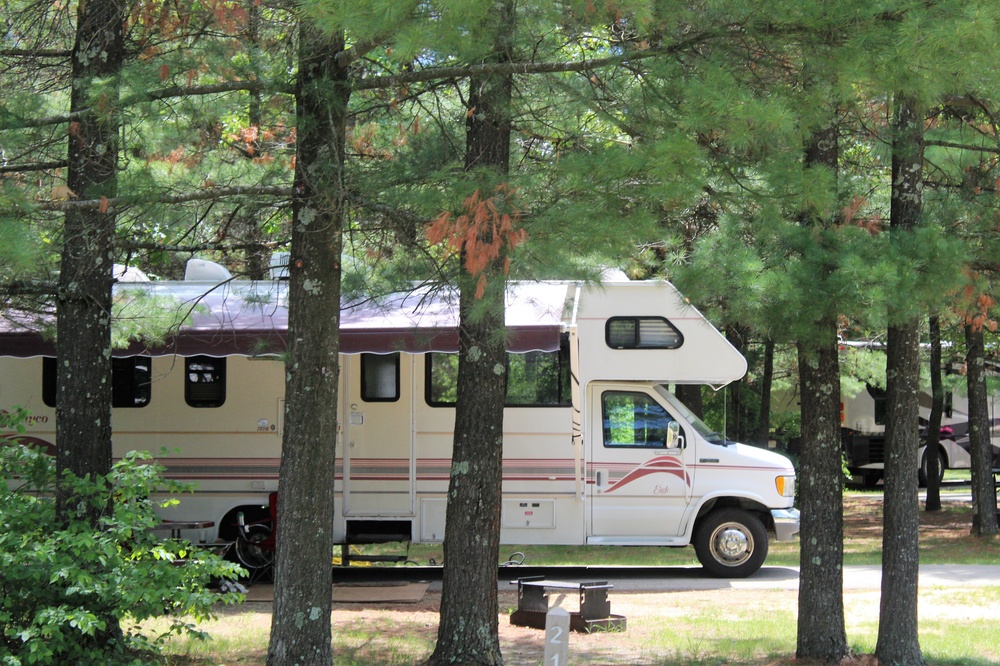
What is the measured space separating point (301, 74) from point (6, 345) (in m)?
5.46

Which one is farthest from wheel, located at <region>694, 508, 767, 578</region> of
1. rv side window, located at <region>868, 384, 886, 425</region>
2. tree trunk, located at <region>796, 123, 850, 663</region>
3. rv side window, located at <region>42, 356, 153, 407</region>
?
rv side window, located at <region>868, 384, 886, 425</region>

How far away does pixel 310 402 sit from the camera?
20.5ft

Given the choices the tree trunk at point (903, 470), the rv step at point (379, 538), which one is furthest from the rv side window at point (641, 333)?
the tree trunk at point (903, 470)

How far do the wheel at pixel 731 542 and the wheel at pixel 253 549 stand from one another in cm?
464

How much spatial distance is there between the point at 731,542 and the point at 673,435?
1374 mm

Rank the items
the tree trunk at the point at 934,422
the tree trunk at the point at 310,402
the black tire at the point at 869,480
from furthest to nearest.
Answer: the black tire at the point at 869,480, the tree trunk at the point at 934,422, the tree trunk at the point at 310,402

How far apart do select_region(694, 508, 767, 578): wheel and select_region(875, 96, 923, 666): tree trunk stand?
4.12 meters

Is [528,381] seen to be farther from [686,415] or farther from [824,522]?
[824,522]

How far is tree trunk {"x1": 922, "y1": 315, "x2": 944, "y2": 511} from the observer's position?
1681 centimetres

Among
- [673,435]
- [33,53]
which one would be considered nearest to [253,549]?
[673,435]

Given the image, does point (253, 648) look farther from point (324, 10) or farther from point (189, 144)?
point (324, 10)

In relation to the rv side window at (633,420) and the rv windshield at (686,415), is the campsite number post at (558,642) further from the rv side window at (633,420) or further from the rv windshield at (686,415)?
the rv windshield at (686,415)

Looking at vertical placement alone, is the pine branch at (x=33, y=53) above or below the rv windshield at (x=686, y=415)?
above

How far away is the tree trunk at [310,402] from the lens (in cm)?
623
